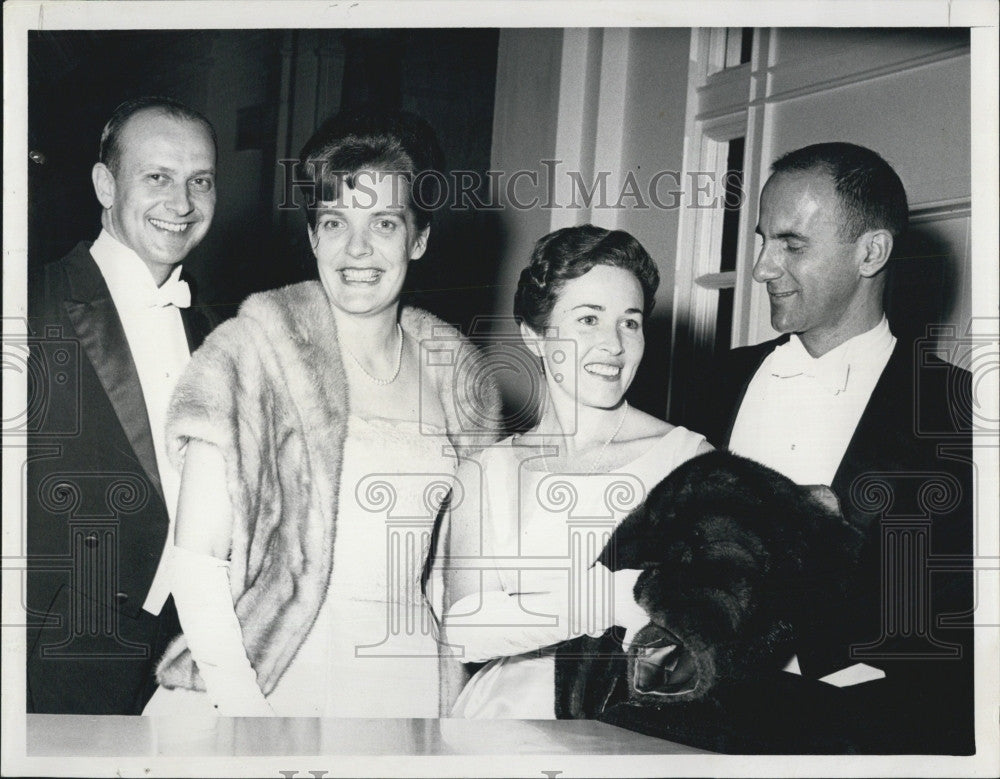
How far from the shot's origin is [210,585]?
238cm

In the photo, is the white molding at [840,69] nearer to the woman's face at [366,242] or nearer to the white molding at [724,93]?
the white molding at [724,93]

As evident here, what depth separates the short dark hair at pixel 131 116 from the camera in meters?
2.44

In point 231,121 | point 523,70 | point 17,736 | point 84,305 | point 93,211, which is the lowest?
point 17,736

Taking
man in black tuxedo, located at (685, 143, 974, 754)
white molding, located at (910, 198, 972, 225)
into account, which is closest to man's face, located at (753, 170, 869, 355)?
man in black tuxedo, located at (685, 143, 974, 754)

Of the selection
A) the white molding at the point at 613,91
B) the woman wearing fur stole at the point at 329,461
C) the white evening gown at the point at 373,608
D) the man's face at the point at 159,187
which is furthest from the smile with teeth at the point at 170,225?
the white molding at the point at 613,91

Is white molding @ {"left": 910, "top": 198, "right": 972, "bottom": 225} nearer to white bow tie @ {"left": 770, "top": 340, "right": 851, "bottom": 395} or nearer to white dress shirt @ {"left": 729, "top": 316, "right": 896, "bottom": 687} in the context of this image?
white dress shirt @ {"left": 729, "top": 316, "right": 896, "bottom": 687}

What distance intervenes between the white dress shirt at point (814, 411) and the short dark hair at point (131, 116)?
54.8 inches

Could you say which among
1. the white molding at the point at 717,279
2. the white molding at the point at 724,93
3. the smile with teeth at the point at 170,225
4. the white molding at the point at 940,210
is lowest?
the white molding at the point at 717,279

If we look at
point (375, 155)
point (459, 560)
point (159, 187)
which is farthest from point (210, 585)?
point (375, 155)

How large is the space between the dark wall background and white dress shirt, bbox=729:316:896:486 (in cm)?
69

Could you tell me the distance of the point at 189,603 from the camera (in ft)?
7.85

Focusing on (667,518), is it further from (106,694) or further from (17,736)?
(17,736)

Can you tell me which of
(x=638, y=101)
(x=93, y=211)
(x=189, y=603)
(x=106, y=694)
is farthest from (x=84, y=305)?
(x=638, y=101)

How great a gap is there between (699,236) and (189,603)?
142cm
